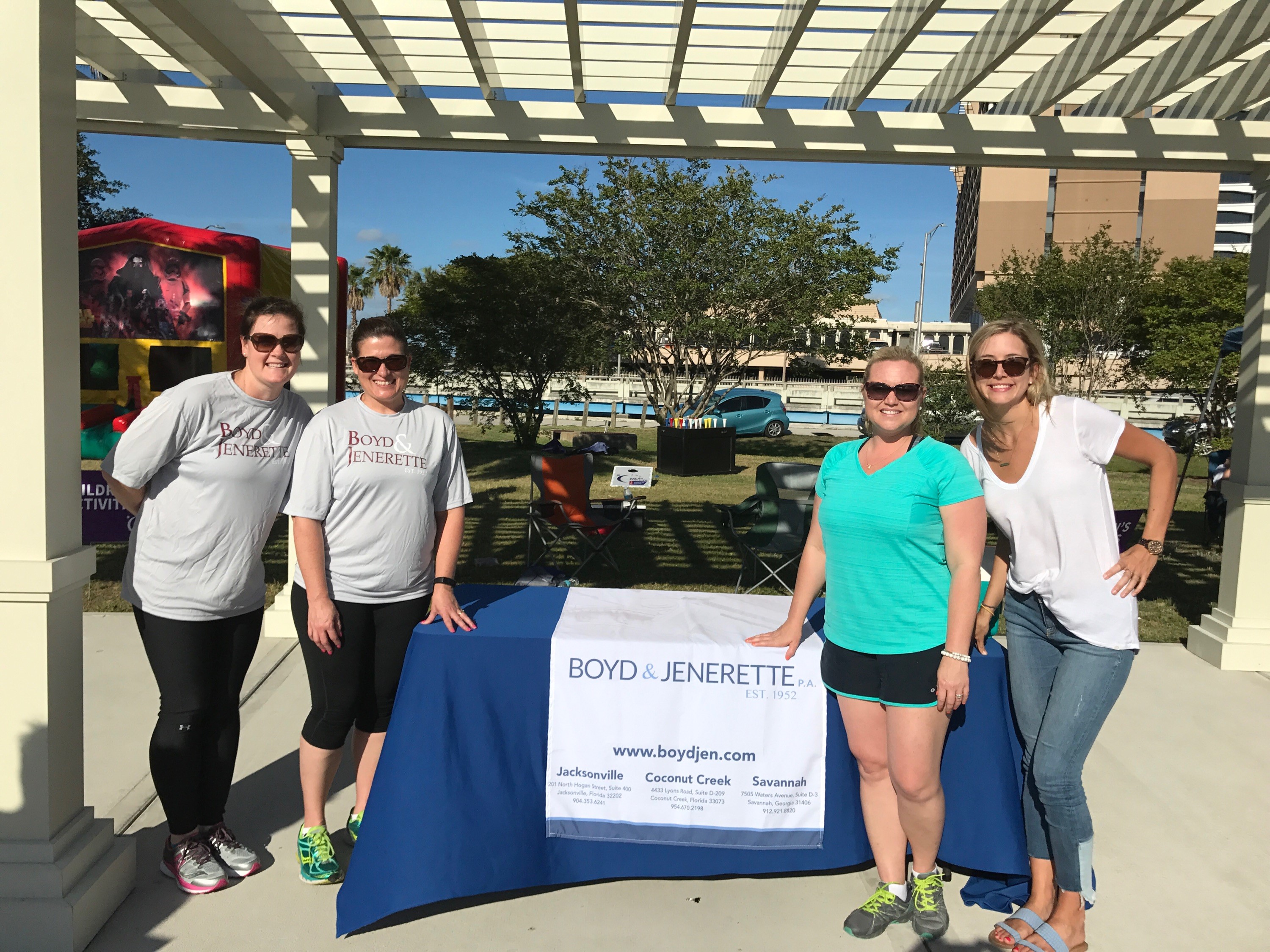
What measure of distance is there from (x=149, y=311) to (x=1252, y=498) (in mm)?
6928

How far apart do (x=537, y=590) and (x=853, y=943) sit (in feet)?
4.93

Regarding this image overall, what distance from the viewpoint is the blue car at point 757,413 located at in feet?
79.2

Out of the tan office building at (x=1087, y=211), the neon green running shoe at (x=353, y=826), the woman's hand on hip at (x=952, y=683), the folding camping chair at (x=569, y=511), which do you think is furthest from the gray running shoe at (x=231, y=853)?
the tan office building at (x=1087, y=211)

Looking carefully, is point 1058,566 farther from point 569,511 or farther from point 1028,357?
point 569,511

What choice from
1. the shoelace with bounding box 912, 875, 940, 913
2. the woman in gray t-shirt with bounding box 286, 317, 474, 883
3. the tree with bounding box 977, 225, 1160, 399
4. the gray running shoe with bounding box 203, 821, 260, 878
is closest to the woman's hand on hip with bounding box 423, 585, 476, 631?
the woman in gray t-shirt with bounding box 286, 317, 474, 883

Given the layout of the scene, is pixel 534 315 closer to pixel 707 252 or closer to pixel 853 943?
pixel 707 252

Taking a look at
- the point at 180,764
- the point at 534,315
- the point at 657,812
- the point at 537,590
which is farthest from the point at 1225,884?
the point at 534,315

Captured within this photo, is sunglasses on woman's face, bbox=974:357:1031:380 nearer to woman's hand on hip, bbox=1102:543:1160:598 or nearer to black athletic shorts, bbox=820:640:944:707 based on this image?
woman's hand on hip, bbox=1102:543:1160:598

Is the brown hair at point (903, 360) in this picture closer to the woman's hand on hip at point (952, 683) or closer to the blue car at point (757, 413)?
the woman's hand on hip at point (952, 683)

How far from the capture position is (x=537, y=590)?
3.28 metres

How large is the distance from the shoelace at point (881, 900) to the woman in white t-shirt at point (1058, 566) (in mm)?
301

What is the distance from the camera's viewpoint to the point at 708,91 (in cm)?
521

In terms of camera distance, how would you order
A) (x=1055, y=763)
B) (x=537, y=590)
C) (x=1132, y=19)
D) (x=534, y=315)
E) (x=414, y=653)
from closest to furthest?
1. (x=1055, y=763)
2. (x=414, y=653)
3. (x=537, y=590)
4. (x=1132, y=19)
5. (x=534, y=315)

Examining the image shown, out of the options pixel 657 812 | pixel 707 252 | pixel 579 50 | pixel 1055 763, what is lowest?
pixel 657 812
